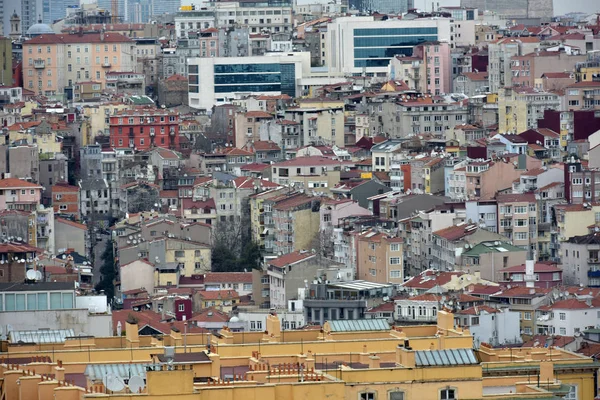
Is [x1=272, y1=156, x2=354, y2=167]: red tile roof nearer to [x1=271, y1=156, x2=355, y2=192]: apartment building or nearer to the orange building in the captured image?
[x1=271, y1=156, x2=355, y2=192]: apartment building

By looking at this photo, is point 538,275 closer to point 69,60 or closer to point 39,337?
point 39,337

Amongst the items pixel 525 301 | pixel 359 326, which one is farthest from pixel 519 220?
pixel 359 326

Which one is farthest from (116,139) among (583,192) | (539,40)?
(583,192)

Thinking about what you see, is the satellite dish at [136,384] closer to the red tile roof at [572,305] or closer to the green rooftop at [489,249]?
the red tile roof at [572,305]

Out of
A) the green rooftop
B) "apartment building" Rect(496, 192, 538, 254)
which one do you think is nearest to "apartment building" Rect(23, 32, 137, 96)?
"apartment building" Rect(496, 192, 538, 254)

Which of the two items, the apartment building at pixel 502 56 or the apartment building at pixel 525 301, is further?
the apartment building at pixel 502 56

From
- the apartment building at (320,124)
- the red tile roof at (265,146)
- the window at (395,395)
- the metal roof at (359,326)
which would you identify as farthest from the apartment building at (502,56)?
the window at (395,395)
